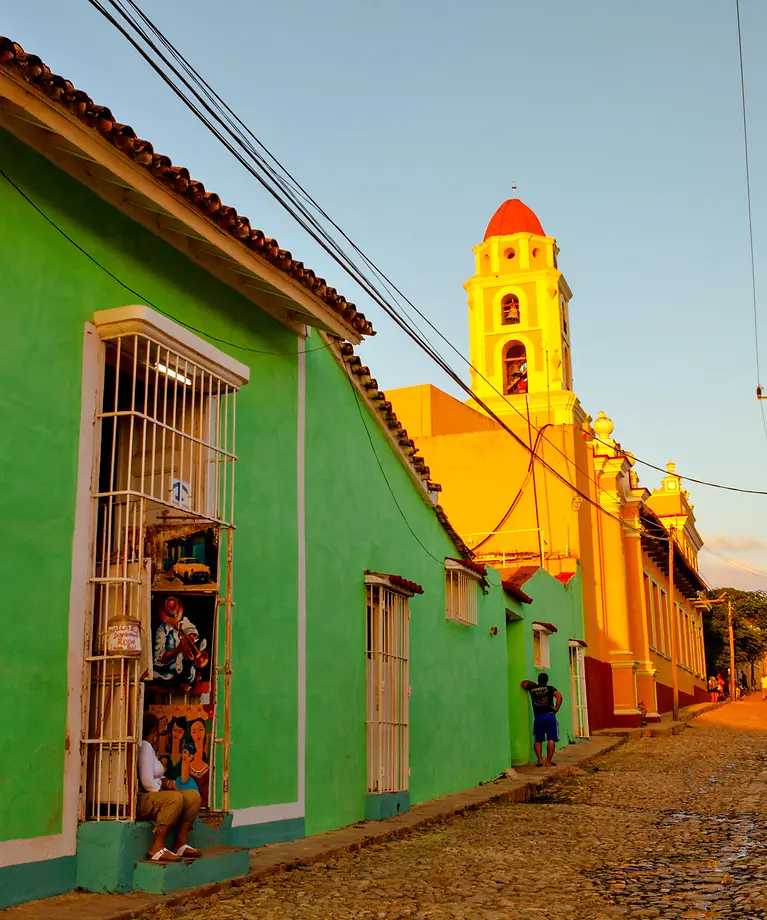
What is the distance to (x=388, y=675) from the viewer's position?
1023 centimetres

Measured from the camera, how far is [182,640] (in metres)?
6.78

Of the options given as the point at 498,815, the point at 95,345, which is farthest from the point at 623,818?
the point at 95,345

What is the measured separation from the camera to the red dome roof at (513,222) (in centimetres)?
2822

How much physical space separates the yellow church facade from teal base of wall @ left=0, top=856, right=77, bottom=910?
15821 mm

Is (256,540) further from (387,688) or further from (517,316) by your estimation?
(517,316)

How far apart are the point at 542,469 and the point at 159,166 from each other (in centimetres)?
1831

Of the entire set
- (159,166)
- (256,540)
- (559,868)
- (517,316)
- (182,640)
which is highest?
(517,316)

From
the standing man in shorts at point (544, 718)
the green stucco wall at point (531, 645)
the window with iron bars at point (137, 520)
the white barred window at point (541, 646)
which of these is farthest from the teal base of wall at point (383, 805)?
the white barred window at point (541, 646)

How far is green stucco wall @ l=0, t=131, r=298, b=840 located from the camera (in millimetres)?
5645

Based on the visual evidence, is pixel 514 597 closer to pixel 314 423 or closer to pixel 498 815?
pixel 498 815

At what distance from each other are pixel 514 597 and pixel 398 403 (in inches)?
458

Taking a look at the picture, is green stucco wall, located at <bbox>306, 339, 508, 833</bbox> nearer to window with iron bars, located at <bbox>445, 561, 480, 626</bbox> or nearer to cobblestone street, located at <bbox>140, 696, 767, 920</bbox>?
window with iron bars, located at <bbox>445, 561, 480, 626</bbox>

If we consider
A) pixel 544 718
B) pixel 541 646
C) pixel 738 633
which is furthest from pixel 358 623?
pixel 738 633

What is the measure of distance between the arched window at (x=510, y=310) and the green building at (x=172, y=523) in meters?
17.1
